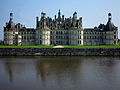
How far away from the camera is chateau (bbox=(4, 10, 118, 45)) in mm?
65688

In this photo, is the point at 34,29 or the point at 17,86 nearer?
the point at 17,86

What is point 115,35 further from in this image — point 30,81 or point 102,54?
point 30,81

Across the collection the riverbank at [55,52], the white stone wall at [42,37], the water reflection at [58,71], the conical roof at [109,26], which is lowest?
the water reflection at [58,71]

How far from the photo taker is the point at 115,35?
223 feet

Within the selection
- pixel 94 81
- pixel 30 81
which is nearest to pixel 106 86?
pixel 94 81

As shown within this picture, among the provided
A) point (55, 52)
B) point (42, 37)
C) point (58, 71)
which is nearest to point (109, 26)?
point (42, 37)

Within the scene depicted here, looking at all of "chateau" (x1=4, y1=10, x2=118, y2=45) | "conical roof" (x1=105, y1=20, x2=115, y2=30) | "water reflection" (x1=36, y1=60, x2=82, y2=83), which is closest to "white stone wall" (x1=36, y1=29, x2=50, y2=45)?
"chateau" (x1=4, y1=10, x2=118, y2=45)

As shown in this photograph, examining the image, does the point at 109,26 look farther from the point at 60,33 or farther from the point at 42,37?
the point at 42,37

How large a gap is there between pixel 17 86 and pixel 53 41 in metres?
52.8

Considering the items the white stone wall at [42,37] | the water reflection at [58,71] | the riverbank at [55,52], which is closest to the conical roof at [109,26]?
the white stone wall at [42,37]

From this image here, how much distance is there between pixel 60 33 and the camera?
68.0m

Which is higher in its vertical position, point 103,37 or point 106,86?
point 103,37

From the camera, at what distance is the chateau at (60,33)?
216ft

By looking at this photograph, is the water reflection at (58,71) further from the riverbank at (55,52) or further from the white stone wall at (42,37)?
the white stone wall at (42,37)
